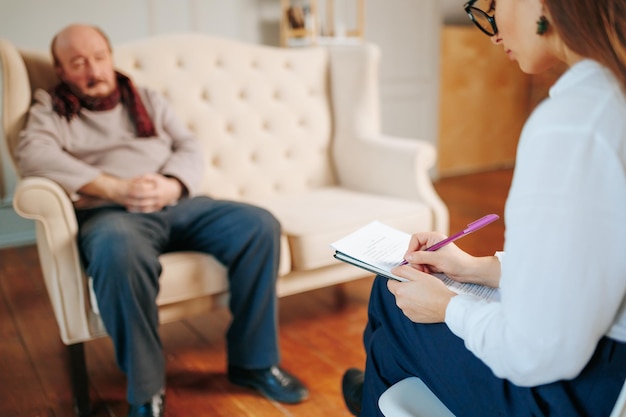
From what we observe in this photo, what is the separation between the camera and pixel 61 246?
5.03 feet

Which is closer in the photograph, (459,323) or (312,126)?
(459,323)

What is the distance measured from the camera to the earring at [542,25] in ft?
2.41

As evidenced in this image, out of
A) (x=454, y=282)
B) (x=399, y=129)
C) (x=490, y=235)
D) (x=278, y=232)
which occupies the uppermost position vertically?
(x=454, y=282)

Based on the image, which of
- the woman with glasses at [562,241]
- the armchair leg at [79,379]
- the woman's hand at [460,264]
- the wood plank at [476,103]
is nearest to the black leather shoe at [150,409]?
the armchair leg at [79,379]

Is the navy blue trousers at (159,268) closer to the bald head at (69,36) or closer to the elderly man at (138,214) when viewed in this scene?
the elderly man at (138,214)

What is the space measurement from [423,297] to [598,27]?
0.41 m

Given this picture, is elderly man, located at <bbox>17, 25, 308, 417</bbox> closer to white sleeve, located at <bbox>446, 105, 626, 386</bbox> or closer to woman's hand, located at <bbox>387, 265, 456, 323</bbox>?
woman's hand, located at <bbox>387, 265, 456, 323</bbox>

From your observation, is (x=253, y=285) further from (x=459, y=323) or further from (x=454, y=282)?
(x=459, y=323)

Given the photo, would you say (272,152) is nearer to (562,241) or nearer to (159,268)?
(159,268)

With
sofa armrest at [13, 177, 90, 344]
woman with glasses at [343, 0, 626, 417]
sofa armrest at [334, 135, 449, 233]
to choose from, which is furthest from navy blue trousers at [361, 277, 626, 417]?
sofa armrest at [334, 135, 449, 233]

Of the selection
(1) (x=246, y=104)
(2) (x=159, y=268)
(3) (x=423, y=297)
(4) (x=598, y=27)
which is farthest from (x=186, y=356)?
(4) (x=598, y=27)

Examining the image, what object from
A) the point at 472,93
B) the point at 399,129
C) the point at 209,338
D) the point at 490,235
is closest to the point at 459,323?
the point at 209,338

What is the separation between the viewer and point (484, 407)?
0.83 meters

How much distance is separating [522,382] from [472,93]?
161 inches
